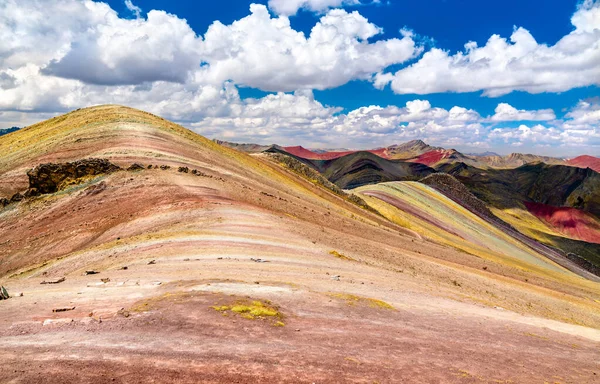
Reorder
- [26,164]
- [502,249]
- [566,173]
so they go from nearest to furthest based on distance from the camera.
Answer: [26,164] < [502,249] < [566,173]

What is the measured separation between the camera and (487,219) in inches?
2803

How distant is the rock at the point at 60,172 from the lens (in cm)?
2978

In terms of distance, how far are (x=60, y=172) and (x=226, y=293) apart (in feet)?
84.5

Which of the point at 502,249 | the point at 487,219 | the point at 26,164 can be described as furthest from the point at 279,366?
the point at 487,219

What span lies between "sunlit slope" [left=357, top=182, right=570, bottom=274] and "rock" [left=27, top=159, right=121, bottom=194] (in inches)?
1411

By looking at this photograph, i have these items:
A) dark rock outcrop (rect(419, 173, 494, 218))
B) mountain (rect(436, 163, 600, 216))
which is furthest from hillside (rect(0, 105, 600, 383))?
mountain (rect(436, 163, 600, 216))

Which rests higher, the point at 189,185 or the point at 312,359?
the point at 189,185

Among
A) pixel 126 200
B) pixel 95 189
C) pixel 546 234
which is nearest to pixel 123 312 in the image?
pixel 126 200

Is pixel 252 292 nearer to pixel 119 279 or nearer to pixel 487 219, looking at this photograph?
pixel 119 279

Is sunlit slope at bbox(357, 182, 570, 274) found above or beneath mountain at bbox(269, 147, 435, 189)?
beneath

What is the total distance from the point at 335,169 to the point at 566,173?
106 m

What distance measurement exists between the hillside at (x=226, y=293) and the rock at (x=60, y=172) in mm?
158

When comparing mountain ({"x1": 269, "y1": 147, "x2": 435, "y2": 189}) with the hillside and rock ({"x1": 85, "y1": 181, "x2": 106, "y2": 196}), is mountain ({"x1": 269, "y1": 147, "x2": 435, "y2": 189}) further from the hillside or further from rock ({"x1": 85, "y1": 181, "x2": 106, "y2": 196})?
rock ({"x1": 85, "y1": 181, "x2": 106, "y2": 196})

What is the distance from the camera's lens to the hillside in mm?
8117
